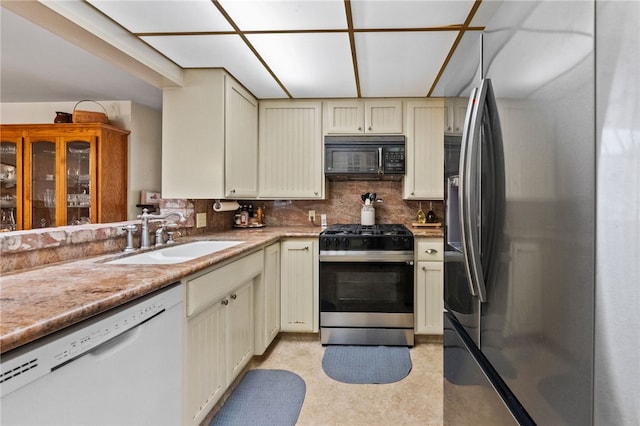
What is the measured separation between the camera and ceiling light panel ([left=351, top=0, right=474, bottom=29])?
5.45 ft

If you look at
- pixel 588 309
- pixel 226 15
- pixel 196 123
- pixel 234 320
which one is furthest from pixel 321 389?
pixel 226 15

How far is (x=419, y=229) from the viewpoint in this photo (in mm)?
3100

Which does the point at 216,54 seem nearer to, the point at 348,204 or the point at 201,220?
the point at 201,220

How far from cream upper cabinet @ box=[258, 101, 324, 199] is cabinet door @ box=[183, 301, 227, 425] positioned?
159 cm

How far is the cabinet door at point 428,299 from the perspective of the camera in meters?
2.81

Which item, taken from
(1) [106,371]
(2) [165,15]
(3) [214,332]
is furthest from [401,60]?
(1) [106,371]

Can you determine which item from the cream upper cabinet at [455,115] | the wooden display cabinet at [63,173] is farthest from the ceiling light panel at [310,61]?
the wooden display cabinet at [63,173]

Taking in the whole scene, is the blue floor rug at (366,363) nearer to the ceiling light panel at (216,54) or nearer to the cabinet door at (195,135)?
the cabinet door at (195,135)

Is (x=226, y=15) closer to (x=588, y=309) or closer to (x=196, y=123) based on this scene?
(x=196, y=123)

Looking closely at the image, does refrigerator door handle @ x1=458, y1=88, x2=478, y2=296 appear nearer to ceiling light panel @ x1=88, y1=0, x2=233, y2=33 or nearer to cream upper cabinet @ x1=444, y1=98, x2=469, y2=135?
cream upper cabinet @ x1=444, y1=98, x2=469, y2=135

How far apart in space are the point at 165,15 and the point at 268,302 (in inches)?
77.4

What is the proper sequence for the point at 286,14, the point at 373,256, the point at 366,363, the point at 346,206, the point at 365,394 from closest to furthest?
1. the point at 286,14
2. the point at 365,394
3. the point at 366,363
4. the point at 373,256
5. the point at 346,206

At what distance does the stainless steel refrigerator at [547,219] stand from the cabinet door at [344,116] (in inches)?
77.3

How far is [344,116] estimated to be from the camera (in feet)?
10.5
